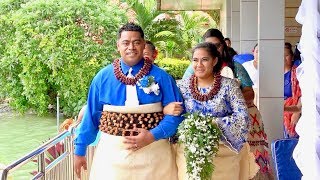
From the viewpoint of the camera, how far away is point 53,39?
12.3 meters

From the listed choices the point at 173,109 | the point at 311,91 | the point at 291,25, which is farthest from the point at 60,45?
the point at 311,91

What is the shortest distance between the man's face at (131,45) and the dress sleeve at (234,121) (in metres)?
0.61

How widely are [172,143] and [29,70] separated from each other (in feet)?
31.9

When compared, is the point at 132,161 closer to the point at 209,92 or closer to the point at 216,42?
the point at 209,92

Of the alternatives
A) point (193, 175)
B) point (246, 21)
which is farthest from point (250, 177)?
point (246, 21)

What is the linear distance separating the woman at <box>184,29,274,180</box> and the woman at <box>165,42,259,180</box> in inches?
28.0

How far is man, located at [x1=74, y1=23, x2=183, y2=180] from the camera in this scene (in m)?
3.33

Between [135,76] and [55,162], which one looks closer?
[135,76]

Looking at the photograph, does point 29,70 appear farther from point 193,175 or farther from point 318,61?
point 318,61

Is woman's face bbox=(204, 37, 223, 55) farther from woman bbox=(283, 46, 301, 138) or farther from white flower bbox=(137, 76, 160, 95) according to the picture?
woman bbox=(283, 46, 301, 138)

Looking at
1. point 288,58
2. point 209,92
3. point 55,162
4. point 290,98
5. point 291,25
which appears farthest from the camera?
point 291,25

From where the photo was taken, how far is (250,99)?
15.1 feet

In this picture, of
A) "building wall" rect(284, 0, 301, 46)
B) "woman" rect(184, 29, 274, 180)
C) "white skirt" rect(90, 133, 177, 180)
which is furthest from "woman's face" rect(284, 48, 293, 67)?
"building wall" rect(284, 0, 301, 46)

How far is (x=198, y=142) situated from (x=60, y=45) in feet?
30.8
